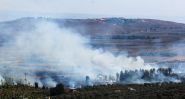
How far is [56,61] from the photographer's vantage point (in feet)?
489

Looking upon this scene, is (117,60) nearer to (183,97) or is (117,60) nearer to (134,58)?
(134,58)

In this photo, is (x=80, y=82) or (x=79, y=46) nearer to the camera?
(x=80, y=82)

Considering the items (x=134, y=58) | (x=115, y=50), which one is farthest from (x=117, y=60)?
(x=115, y=50)

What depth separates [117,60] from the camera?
492 feet

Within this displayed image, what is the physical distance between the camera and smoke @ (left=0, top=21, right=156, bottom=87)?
119312mm

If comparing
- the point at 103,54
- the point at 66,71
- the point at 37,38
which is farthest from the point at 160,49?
the point at 66,71

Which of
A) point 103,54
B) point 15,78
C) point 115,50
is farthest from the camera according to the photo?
point 115,50

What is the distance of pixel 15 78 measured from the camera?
113m

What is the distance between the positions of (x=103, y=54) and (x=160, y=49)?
30.9m

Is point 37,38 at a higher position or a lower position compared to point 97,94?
higher

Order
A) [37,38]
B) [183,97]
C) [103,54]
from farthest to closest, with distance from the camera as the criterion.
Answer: [37,38] < [103,54] < [183,97]

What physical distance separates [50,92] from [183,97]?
2470 centimetres

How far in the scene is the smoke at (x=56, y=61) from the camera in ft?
391

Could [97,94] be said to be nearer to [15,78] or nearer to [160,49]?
[15,78]
